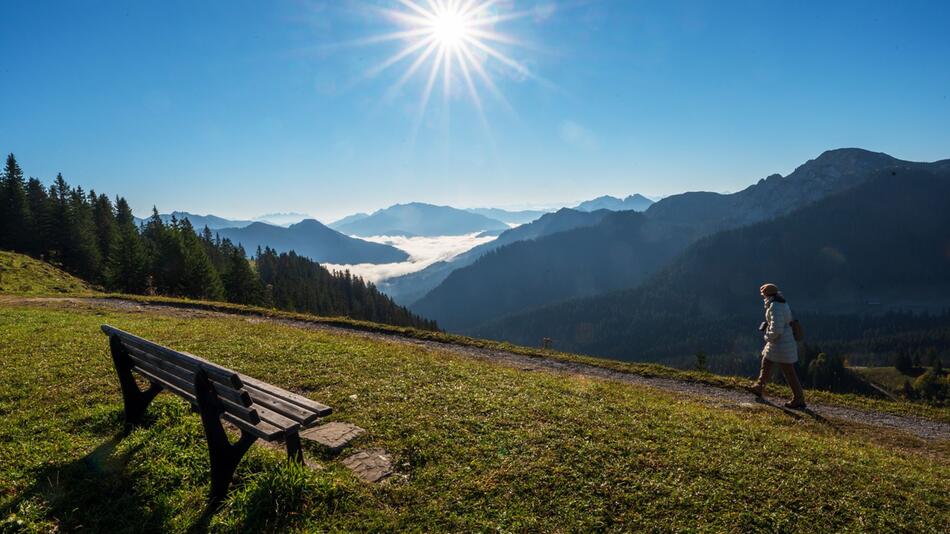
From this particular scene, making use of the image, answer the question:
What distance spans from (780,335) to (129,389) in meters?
18.2

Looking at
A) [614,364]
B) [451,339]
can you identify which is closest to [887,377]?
[614,364]

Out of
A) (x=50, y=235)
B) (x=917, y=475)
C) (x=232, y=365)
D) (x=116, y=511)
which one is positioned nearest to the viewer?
(x=116, y=511)

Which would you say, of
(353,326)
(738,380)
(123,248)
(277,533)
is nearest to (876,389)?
(738,380)

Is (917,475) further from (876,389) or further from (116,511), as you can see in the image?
(876,389)

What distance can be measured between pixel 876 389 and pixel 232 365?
18485 centimetres

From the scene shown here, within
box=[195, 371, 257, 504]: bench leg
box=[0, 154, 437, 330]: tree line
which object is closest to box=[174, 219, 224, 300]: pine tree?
box=[0, 154, 437, 330]: tree line

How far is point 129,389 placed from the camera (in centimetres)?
873

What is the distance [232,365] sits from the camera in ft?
45.7

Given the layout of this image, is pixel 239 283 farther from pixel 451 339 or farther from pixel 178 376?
pixel 178 376

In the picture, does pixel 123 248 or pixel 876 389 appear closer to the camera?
pixel 123 248

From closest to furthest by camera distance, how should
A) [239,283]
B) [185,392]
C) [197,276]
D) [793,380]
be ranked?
[185,392] → [793,380] → [197,276] → [239,283]

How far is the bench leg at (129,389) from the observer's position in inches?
343

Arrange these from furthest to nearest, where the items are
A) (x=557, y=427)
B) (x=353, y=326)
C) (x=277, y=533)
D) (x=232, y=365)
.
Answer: (x=353, y=326)
(x=232, y=365)
(x=557, y=427)
(x=277, y=533)

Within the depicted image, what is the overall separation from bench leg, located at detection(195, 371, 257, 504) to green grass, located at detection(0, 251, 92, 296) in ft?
129
